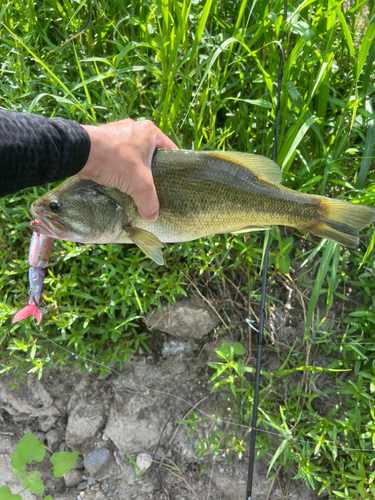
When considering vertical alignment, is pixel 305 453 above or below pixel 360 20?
below

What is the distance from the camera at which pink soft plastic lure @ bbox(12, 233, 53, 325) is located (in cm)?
286

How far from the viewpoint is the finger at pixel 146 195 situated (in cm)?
221

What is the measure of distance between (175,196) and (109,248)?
1.12m

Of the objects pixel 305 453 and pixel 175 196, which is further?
pixel 305 453

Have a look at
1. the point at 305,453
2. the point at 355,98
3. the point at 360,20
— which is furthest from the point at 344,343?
the point at 360,20

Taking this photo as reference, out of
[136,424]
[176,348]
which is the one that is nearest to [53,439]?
[136,424]

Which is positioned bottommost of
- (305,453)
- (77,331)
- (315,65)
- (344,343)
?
(305,453)

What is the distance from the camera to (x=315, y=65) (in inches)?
124

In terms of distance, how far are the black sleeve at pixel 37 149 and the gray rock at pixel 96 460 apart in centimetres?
254

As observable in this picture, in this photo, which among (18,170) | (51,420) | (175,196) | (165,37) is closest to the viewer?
(18,170)

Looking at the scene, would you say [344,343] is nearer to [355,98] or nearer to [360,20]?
[355,98]

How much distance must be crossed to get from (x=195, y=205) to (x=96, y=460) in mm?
2578

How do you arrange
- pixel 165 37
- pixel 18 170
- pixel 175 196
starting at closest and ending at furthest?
pixel 18 170 < pixel 175 196 < pixel 165 37

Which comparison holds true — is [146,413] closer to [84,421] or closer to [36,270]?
[84,421]
